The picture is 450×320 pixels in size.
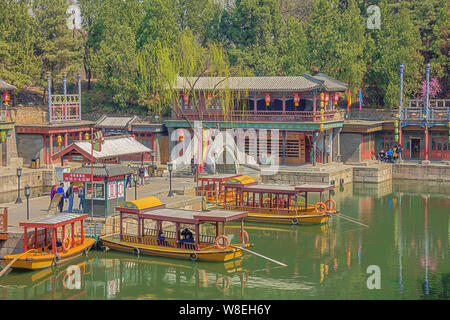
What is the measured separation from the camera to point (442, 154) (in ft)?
198

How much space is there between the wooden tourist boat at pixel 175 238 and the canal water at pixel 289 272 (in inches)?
14.7

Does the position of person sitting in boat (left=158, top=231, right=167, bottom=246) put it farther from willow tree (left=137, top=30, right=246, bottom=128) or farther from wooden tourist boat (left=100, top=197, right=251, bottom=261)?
willow tree (left=137, top=30, right=246, bottom=128)

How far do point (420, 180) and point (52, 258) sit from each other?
1347 inches

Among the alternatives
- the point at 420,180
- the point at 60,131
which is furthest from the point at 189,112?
the point at 420,180

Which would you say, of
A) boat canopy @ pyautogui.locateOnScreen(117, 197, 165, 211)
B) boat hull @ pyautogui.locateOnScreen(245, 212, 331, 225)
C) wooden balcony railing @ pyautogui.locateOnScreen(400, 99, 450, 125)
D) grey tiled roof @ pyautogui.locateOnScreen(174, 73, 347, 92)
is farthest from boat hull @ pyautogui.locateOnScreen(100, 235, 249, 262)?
wooden balcony railing @ pyautogui.locateOnScreen(400, 99, 450, 125)

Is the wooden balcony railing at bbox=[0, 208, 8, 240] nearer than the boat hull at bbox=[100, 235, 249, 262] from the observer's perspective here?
No

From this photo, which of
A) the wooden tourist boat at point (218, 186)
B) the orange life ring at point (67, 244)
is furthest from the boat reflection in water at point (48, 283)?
the wooden tourist boat at point (218, 186)

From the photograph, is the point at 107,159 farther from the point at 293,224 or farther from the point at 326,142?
the point at 326,142

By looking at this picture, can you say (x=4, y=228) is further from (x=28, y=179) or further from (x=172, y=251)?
(x=28, y=179)

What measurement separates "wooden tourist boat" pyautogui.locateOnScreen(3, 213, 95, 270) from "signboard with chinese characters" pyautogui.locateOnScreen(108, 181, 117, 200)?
294 cm

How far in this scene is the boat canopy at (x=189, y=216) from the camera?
3200 centimetres

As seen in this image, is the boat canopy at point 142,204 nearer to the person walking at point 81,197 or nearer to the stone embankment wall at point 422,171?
the person walking at point 81,197

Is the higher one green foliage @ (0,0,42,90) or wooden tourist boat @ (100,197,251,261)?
green foliage @ (0,0,42,90)

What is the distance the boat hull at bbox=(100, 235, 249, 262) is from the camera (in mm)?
32156
